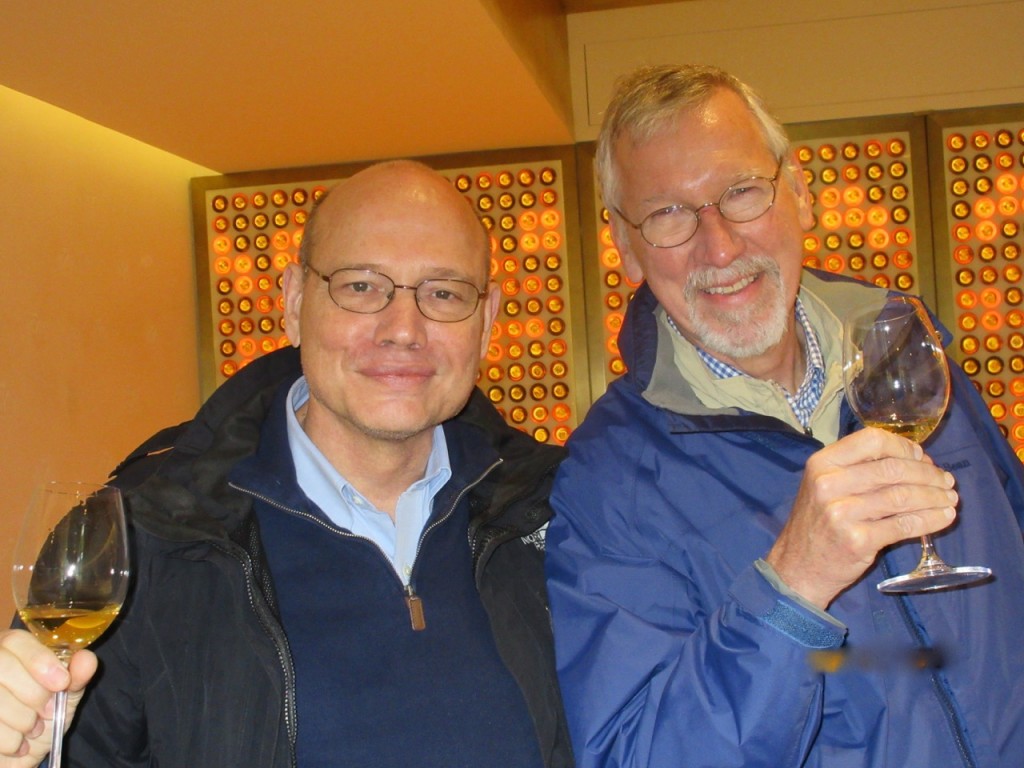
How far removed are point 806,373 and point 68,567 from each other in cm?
148

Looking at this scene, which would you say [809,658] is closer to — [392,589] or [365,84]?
[392,589]

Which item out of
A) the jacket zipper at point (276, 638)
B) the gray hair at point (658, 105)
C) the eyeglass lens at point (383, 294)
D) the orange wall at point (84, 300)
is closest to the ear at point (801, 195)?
the gray hair at point (658, 105)

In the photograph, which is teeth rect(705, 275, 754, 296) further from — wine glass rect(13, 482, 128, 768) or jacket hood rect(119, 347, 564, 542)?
wine glass rect(13, 482, 128, 768)

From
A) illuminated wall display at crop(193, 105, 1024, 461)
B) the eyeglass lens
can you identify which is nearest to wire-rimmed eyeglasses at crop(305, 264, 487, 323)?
the eyeglass lens

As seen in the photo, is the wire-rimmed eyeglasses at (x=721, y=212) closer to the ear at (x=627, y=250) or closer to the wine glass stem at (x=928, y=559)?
the ear at (x=627, y=250)

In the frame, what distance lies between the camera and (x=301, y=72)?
339 cm

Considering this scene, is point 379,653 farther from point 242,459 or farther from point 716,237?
point 716,237

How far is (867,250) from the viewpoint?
4.48m

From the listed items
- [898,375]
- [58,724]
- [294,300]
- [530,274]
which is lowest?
[58,724]

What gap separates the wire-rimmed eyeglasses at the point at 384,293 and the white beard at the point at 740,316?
0.47 m

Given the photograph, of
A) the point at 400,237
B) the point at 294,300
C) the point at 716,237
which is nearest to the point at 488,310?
the point at 400,237

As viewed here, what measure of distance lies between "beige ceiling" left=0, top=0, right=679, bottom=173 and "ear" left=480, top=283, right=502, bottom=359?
1.04 meters

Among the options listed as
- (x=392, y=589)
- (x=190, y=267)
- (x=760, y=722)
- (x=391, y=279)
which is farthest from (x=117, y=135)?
(x=760, y=722)

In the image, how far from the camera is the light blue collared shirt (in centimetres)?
203
